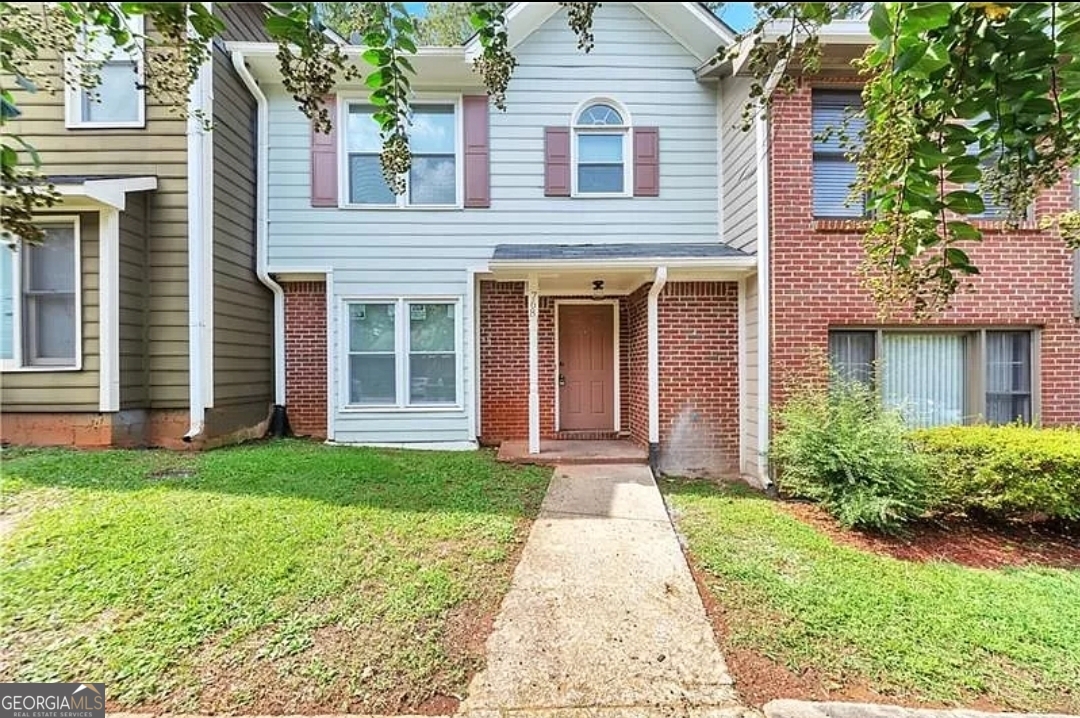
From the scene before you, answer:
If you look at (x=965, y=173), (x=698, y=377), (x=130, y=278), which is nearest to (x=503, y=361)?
(x=698, y=377)

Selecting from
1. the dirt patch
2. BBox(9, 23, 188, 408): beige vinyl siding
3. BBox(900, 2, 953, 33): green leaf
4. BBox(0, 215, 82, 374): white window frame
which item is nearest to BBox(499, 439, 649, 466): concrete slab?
the dirt patch

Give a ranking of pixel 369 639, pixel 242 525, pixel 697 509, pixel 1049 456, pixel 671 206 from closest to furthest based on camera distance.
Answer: pixel 369 639, pixel 242 525, pixel 1049 456, pixel 697 509, pixel 671 206

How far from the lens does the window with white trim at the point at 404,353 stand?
7.90 meters

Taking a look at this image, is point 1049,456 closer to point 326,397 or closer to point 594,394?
point 594,394

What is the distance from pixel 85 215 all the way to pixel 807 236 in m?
8.23

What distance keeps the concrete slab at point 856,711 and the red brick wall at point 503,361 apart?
5.77 meters

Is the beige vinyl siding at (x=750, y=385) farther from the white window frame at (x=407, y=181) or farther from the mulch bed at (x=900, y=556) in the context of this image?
the white window frame at (x=407, y=181)

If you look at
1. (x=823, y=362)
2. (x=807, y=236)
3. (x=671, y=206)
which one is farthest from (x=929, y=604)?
(x=671, y=206)

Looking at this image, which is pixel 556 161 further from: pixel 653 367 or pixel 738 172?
pixel 653 367

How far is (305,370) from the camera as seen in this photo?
313 inches

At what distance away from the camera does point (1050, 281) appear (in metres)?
6.20

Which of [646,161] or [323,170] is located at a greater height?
[646,161]

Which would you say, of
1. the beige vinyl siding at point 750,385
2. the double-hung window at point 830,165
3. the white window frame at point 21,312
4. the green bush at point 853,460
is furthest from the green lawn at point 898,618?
the white window frame at point 21,312

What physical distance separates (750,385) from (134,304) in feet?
24.9
